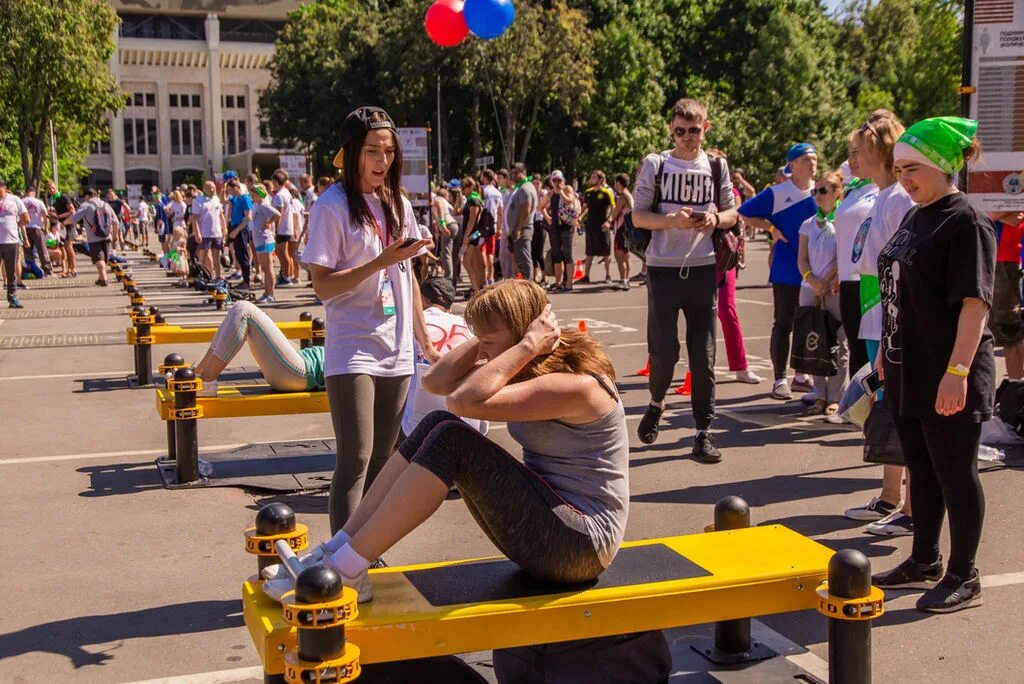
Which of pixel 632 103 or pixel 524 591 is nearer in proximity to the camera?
pixel 524 591

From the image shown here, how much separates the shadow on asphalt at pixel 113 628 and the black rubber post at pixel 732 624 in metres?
2.03

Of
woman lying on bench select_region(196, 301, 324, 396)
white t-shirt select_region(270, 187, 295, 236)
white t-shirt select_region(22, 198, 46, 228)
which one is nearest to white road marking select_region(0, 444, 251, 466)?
woman lying on bench select_region(196, 301, 324, 396)

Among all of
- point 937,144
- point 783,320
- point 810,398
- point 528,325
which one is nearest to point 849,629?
point 528,325

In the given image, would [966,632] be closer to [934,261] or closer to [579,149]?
[934,261]

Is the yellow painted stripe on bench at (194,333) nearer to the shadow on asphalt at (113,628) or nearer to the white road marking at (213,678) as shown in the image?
the shadow on asphalt at (113,628)

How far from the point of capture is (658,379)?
7344 mm

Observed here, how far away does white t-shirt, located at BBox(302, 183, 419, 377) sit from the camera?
4699 millimetres

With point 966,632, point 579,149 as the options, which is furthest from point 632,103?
point 966,632

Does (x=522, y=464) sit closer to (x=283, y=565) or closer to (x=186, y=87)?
(x=283, y=565)

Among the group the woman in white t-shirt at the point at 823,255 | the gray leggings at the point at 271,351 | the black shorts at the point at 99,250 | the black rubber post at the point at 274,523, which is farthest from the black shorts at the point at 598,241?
the black rubber post at the point at 274,523

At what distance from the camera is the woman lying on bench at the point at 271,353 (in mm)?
7637

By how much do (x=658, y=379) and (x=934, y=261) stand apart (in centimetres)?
298

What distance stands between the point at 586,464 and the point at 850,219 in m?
3.81

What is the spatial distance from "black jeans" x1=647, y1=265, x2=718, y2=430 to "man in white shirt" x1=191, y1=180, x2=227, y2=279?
15.3 meters
